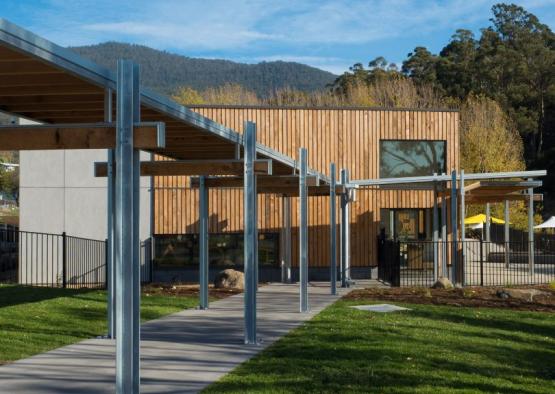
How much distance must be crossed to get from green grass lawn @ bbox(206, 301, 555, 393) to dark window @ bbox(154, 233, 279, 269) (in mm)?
12699

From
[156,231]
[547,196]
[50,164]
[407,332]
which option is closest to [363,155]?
[156,231]

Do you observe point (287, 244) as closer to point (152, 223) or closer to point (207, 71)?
point (152, 223)

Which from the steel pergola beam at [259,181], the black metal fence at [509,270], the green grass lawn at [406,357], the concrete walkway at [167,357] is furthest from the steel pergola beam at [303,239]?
the black metal fence at [509,270]

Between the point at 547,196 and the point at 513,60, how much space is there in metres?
13.9

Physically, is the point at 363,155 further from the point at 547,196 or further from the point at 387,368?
the point at 547,196

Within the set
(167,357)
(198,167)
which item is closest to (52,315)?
(198,167)

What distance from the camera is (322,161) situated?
1133 inches

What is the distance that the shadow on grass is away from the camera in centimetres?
1716

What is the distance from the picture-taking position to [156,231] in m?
28.0

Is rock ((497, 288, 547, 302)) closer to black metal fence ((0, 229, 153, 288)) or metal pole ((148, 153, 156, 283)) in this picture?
black metal fence ((0, 229, 153, 288))

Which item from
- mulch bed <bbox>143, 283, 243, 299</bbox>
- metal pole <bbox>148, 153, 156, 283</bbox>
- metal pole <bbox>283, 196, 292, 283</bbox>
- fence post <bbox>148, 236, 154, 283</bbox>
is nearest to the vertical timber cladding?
metal pole <bbox>148, 153, 156, 283</bbox>

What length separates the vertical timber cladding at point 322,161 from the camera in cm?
2819

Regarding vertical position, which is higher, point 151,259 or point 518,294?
point 151,259

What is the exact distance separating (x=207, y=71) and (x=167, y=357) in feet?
523
